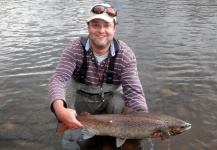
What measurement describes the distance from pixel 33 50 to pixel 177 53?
5594 mm

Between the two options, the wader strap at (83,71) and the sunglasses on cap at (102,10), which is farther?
the wader strap at (83,71)

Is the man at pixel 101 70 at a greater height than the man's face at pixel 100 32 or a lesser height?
lesser

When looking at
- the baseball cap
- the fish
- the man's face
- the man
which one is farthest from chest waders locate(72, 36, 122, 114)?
the fish

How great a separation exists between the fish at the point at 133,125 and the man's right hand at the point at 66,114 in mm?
327

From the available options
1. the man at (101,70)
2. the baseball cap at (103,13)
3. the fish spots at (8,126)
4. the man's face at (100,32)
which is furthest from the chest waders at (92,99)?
the fish spots at (8,126)

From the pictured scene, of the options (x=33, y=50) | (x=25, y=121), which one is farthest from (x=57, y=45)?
(x=25, y=121)

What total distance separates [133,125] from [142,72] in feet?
14.5

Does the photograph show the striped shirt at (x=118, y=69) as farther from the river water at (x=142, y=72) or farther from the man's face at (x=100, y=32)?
the river water at (x=142, y=72)

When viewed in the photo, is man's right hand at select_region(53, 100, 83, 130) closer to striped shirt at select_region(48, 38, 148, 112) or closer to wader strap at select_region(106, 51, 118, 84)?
striped shirt at select_region(48, 38, 148, 112)

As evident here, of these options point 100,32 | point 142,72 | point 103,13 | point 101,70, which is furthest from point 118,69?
point 142,72

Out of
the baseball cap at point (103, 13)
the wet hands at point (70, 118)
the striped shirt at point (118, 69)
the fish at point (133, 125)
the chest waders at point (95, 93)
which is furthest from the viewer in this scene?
the chest waders at point (95, 93)

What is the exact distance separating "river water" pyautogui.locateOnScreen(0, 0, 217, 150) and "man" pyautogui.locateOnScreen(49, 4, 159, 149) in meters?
0.92

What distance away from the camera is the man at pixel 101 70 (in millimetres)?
4264

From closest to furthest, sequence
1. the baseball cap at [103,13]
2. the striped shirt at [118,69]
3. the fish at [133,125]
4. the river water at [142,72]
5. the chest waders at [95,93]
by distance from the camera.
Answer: the fish at [133,125] → the baseball cap at [103,13] → the striped shirt at [118,69] → the chest waders at [95,93] → the river water at [142,72]
